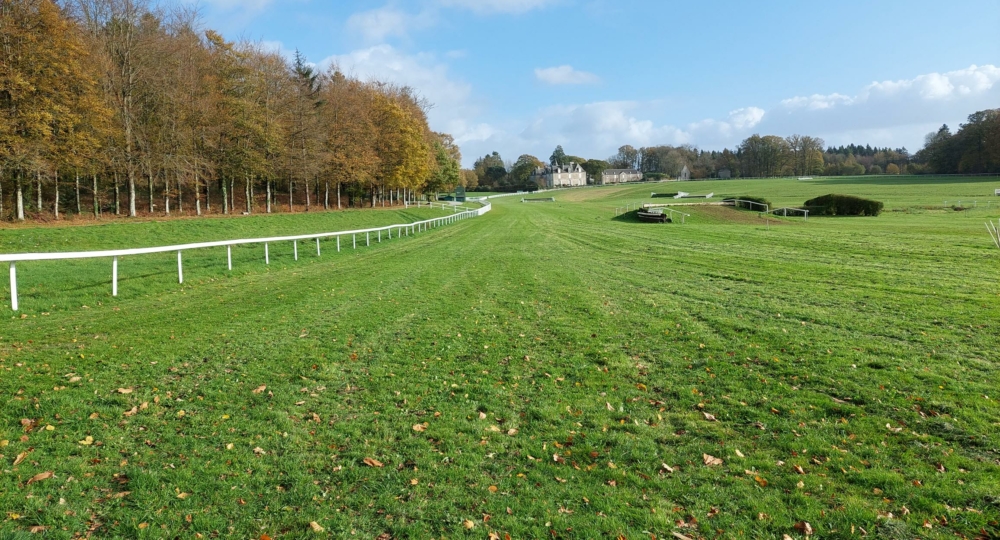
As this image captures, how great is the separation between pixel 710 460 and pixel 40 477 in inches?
220

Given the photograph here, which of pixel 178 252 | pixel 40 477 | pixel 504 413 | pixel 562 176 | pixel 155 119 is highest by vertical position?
pixel 562 176

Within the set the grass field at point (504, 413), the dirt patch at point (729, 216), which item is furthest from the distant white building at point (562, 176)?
the grass field at point (504, 413)

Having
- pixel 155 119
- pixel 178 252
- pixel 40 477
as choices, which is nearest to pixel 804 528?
pixel 40 477

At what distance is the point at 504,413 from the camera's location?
555 centimetres

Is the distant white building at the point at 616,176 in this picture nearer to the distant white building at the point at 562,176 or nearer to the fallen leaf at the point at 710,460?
the distant white building at the point at 562,176

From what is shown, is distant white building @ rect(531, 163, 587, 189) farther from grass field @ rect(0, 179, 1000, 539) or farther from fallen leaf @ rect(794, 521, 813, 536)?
fallen leaf @ rect(794, 521, 813, 536)

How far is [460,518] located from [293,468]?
1609mm

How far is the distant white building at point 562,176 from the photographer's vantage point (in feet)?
566

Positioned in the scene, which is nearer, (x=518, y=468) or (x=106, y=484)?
(x=106, y=484)

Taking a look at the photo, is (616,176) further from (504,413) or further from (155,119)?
(504,413)

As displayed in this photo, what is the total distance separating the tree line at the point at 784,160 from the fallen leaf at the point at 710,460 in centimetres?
12607

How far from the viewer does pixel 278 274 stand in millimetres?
15617

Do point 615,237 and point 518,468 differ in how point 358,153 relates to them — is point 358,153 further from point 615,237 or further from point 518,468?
point 518,468

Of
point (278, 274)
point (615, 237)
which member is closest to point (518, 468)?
point (278, 274)
